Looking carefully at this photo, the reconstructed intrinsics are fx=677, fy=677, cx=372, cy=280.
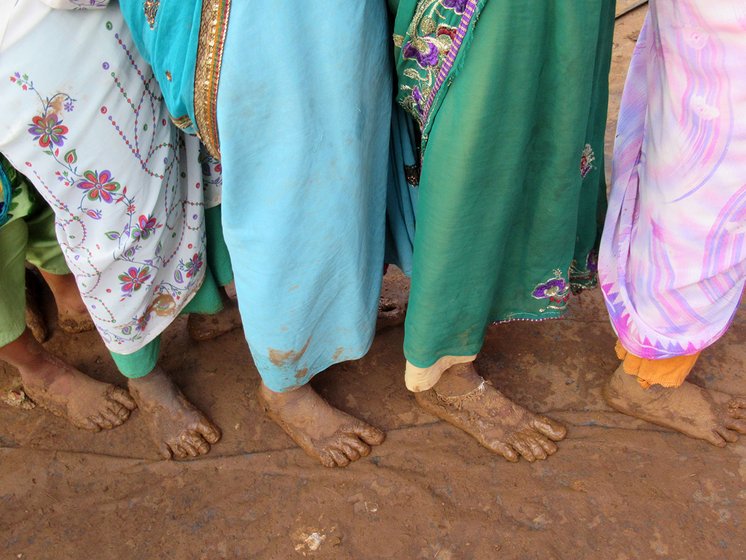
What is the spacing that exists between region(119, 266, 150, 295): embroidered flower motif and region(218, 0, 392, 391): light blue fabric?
28cm

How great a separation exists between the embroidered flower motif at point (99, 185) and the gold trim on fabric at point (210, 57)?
29cm

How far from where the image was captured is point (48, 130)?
4.69ft

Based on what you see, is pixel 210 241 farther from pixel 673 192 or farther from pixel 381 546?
pixel 673 192

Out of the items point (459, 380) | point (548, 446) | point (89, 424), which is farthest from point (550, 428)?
point (89, 424)

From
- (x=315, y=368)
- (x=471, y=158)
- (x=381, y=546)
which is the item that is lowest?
(x=381, y=546)

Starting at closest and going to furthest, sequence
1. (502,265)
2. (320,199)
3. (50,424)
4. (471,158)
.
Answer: (471,158), (320,199), (502,265), (50,424)

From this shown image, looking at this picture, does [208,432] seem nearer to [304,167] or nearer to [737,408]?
[304,167]

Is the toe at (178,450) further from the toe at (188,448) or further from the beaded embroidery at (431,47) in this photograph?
the beaded embroidery at (431,47)

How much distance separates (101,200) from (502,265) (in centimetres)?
97

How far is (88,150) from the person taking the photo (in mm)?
1480

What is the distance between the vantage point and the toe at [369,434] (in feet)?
6.68

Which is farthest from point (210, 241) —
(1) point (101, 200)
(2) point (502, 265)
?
(2) point (502, 265)

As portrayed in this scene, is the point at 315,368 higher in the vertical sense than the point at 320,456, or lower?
higher

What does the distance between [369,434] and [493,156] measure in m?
1.01
